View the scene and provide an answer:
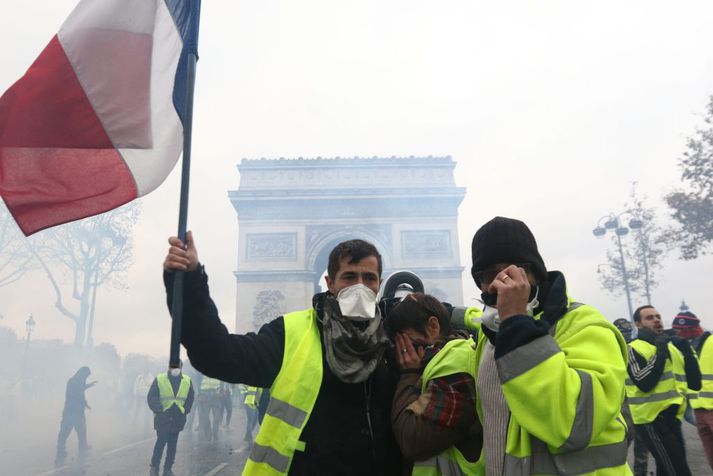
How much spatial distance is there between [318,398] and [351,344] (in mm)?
208

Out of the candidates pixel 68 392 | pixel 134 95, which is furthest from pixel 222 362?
pixel 68 392

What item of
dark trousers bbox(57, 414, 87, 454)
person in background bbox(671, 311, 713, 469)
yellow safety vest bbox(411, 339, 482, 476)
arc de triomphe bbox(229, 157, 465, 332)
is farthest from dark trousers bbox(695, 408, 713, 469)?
arc de triomphe bbox(229, 157, 465, 332)

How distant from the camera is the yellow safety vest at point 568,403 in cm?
124

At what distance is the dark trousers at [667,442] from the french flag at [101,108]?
4.41 m

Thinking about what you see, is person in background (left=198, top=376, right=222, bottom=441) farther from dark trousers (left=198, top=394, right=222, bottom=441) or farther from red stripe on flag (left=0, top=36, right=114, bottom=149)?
red stripe on flag (left=0, top=36, right=114, bottom=149)

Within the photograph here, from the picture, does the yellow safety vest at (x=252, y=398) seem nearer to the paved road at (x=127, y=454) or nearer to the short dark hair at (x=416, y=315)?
the paved road at (x=127, y=454)

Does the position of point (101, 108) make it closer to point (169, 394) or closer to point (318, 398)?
point (318, 398)

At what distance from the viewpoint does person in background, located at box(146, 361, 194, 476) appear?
7.23 m

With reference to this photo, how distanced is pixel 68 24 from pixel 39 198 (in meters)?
0.77

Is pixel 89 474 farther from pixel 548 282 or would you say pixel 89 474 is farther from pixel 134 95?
pixel 548 282

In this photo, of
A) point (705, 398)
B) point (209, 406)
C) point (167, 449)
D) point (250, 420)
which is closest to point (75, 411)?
point (209, 406)

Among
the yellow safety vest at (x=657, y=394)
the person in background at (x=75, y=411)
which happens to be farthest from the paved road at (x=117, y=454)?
the yellow safety vest at (x=657, y=394)

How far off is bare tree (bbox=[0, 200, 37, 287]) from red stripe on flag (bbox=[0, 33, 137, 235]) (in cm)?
1641

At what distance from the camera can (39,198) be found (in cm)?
216
